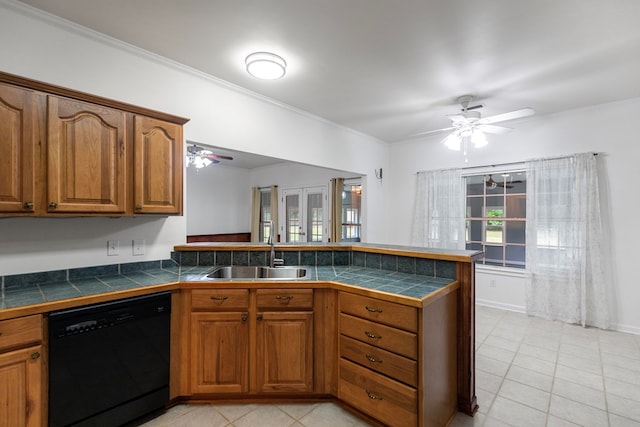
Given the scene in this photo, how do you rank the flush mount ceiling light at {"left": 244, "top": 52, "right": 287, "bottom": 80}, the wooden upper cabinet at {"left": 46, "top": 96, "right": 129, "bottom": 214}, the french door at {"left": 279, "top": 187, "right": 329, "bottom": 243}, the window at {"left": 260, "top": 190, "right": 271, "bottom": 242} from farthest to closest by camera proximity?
the window at {"left": 260, "top": 190, "right": 271, "bottom": 242}, the french door at {"left": 279, "top": 187, "right": 329, "bottom": 243}, the flush mount ceiling light at {"left": 244, "top": 52, "right": 287, "bottom": 80}, the wooden upper cabinet at {"left": 46, "top": 96, "right": 129, "bottom": 214}

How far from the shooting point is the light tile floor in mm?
1974

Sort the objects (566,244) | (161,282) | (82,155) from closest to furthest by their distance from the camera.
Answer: (82,155) < (161,282) < (566,244)

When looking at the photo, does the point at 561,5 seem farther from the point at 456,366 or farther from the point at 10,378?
the point at 10,378

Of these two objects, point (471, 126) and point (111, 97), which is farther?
point (471, 126)

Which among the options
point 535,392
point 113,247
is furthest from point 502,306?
point 113,247

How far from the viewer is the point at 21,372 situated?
1.50 metres

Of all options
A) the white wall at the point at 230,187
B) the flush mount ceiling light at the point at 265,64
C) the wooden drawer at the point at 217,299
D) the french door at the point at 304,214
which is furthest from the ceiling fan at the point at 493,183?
the wooden drawer at the point at 217,299

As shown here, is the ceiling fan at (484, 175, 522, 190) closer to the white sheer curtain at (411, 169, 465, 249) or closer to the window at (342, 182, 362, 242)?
the white sheer curtain at (411, 169, 465, 249)

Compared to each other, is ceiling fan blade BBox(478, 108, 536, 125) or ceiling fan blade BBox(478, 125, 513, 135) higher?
ceiling fan blade BBox(478, 108, 536, 125)

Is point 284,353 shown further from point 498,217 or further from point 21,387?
point 498,217

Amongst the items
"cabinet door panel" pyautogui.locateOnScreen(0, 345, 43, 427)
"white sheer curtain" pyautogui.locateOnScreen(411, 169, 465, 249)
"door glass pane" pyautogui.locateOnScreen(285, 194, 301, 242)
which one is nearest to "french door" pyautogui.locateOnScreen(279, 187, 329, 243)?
"door glass pane" pyautogui.locateOnScreen(285, 194, 301, 242)

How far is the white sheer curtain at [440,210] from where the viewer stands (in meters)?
4.66

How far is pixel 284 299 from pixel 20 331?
1.40m

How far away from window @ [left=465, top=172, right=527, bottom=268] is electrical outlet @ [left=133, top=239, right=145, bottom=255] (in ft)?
14.5
